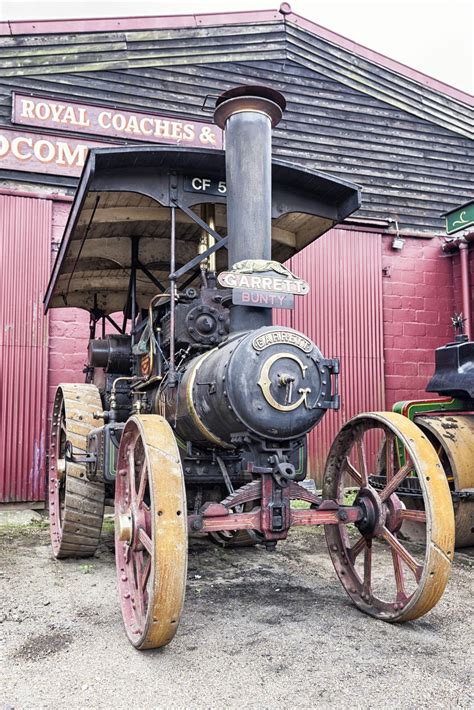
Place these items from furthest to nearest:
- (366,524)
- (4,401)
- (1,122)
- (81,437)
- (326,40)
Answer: (326,40)
(1,122)
(4,401)
(81,437)
(366,524)

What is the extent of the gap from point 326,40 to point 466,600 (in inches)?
277

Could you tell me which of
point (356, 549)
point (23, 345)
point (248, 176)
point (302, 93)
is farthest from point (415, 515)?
point (302, 93)

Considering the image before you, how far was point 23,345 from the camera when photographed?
6.26 meters

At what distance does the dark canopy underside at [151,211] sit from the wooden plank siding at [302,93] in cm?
217

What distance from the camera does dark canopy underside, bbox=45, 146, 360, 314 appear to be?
345 centimetres

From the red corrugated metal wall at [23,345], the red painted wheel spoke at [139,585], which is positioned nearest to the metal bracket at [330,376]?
the red painted wheel spoke at [139,585]

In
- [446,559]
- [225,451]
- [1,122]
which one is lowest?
[446,559]

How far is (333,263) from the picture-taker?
24.3ft

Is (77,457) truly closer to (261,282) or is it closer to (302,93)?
(261,282)

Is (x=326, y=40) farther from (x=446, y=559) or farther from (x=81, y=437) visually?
(x=446, y=559)

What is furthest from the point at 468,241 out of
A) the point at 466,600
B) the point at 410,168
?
the point at 466,600

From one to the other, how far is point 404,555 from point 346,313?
15.5 feet

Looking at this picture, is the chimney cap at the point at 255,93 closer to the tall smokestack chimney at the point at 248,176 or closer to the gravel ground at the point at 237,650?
the tall smokestack chimney at the point at 248,176

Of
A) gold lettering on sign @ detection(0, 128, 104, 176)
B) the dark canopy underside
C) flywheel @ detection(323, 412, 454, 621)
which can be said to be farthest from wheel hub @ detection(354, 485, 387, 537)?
gold lettering on sign @ detection(0, 128, 104, 176)
